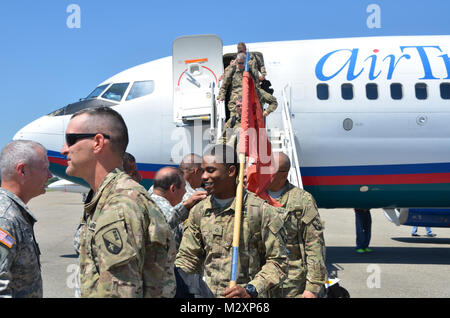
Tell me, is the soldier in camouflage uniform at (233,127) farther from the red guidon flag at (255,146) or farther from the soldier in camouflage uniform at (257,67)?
the red guidon flag at (255,146)

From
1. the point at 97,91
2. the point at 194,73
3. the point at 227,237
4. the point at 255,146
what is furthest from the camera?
the point at 97,91

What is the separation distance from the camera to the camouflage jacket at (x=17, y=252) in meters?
2.83

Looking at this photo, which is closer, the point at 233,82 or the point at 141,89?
the point at 233,82

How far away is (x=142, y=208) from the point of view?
219 centimetres

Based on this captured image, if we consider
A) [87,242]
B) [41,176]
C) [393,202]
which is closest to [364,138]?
[393,202]

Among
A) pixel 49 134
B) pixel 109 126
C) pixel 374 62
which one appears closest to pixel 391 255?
pixel 374 62

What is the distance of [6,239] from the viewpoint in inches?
112

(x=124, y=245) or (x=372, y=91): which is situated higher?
(x=372, y=91)

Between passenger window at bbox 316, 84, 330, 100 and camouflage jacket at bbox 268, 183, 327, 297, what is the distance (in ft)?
21.6

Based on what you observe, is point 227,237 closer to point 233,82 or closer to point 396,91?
point 233,82

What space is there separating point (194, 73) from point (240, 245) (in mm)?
7787

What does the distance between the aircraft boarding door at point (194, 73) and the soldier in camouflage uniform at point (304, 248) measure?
595cm

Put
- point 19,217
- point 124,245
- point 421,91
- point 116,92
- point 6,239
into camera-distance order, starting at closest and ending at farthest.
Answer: point 124,245 → point 6,239 → point 19,217 → point 421,91 → point 116,92

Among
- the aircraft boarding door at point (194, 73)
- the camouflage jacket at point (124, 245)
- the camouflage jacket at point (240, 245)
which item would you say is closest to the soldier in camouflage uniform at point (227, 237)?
the camouflage jacket at point (240, 245)
